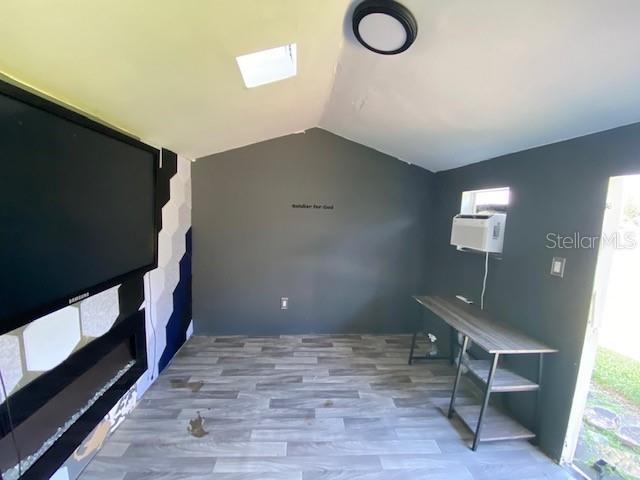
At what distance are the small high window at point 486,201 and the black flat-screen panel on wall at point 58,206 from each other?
104 inches

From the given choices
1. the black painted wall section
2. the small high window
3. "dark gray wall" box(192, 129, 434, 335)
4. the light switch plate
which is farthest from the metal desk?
the black painted wall section

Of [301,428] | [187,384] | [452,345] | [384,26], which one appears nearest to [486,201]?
[452,345]

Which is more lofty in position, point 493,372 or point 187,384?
point 493,372

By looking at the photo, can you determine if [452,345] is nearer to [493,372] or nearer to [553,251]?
[493,372]

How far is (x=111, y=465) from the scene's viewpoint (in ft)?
5.38

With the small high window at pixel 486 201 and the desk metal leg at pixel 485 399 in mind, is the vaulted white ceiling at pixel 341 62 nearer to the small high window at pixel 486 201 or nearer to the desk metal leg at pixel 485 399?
the small high window at pixel 486 201

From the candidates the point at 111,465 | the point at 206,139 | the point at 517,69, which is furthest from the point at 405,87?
the point at 111,465

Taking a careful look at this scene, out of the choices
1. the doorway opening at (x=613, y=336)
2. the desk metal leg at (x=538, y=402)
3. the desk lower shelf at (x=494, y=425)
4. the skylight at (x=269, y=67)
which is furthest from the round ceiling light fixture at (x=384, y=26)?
the desk lower shelf at (x=494, y=425)

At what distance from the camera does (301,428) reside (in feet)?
6.48

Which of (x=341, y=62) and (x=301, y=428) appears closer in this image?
(x=341, y=62)

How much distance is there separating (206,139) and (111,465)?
93.1 inches

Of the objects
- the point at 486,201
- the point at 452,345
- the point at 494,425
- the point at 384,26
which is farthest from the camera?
the point at 452,345

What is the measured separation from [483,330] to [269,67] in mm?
2271

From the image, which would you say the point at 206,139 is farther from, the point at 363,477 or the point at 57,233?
the point at 363,477
